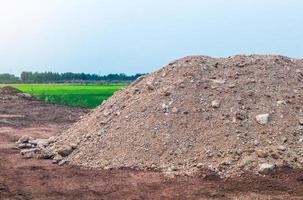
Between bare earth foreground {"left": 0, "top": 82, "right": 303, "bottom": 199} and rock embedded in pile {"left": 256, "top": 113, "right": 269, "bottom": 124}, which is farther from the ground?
rock embedded in pile {"left": 256, "top": 113, "right": 269, "bottom": 124}

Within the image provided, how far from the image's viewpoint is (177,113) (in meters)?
12.3

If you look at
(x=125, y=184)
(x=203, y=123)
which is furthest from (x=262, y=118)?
(x=125, y=184)

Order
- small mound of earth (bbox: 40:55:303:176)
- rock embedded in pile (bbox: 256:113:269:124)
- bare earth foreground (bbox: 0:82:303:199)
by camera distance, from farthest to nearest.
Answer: rock embedded in pile (bbox: 256:113:269:124)
small mound of earth (bbox: 40:55:303:176)
bare earth foreground (bbox: 0:82:303:199)

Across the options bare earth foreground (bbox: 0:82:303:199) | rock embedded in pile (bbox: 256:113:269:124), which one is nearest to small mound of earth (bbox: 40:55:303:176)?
rock embedded in pile (bbox: 256:113:269:124)

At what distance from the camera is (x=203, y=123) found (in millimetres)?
11805

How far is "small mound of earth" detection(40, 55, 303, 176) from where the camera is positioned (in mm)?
10867

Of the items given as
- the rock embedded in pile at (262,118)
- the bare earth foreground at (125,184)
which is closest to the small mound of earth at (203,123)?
the rock embedded in pile at (262,118)

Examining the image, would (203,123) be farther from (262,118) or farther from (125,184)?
(125,184)

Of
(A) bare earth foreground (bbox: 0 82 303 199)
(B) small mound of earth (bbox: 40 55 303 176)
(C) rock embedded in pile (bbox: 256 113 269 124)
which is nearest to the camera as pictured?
(A) bare earth foreground (bbox: 0 82 303 199)

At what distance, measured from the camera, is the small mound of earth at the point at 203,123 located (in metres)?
10.9

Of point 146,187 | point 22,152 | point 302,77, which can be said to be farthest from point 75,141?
point 302,77

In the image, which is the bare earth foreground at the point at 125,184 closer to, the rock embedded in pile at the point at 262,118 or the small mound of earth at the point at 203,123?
the small mound of earth at the point at 203,123

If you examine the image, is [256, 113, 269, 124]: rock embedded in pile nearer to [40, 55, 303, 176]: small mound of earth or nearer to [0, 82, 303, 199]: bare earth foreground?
[40, 55, 303, 176]: small mound of earth

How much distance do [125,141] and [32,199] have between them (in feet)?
10.6
